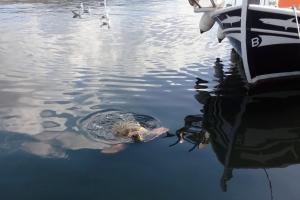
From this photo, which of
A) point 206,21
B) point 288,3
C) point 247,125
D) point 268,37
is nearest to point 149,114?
point 247,125

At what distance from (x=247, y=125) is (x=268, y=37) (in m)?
3.13

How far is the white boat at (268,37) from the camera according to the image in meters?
11.6

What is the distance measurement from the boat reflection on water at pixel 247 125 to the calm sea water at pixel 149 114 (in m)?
0.02

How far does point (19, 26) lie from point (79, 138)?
17310 mm

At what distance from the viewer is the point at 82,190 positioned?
6906 mm

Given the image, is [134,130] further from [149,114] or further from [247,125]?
[247,125]

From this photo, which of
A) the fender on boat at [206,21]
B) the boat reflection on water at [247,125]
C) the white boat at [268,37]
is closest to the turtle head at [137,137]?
the boat reflection on water at [247,125]

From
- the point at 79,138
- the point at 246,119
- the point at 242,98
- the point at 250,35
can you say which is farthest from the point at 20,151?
the point at 250,35

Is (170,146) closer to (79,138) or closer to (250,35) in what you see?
(79,138)

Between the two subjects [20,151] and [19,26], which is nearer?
[20,151]

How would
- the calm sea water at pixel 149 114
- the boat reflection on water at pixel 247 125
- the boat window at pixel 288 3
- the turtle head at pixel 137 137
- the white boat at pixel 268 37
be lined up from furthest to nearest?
the boat window at pixel 288 3, the white boat at pixel 268 37, the turtle head at pixel 137 137, the boat reflection on water at pixel 247 125, the calm sea water at pixel 149 114

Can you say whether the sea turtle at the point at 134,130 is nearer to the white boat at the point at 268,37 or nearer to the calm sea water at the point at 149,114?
the calm sea water at the point at 149,114

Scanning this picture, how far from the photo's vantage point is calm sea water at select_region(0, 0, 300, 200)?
7.15m

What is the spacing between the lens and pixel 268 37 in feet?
39.2
